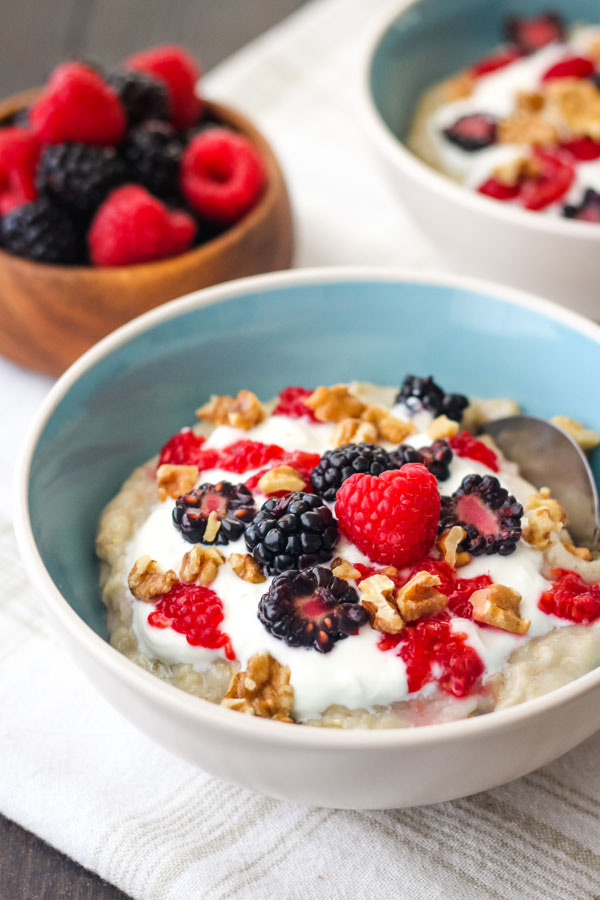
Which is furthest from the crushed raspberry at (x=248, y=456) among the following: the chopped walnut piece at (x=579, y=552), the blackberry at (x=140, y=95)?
the blackberry at (x=140, y=95)

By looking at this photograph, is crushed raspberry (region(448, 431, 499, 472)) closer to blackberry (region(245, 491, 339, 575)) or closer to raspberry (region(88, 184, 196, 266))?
blackberry (region(245, 491, 339, 575))

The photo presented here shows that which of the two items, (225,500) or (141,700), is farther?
(225,500)

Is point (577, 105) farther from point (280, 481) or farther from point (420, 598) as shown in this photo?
point (420, 598)

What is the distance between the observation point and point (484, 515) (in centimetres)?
149

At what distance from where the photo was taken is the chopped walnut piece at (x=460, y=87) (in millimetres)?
2520

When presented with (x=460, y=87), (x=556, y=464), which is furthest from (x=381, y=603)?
(x=460, y=87)

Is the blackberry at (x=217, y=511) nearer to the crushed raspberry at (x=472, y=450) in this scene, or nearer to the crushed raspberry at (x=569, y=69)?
the crushed raspberry at (x=472, y=450)

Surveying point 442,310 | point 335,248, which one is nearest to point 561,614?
point 442,310

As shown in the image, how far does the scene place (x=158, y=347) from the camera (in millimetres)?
1711

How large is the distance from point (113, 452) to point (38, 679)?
1.27 ft

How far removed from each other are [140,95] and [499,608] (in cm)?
145

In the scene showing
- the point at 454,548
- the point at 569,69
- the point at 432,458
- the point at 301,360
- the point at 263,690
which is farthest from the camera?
the point at 569,69

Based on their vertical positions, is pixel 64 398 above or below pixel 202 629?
above

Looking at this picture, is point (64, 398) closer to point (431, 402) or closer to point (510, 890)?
point (431, 402)
